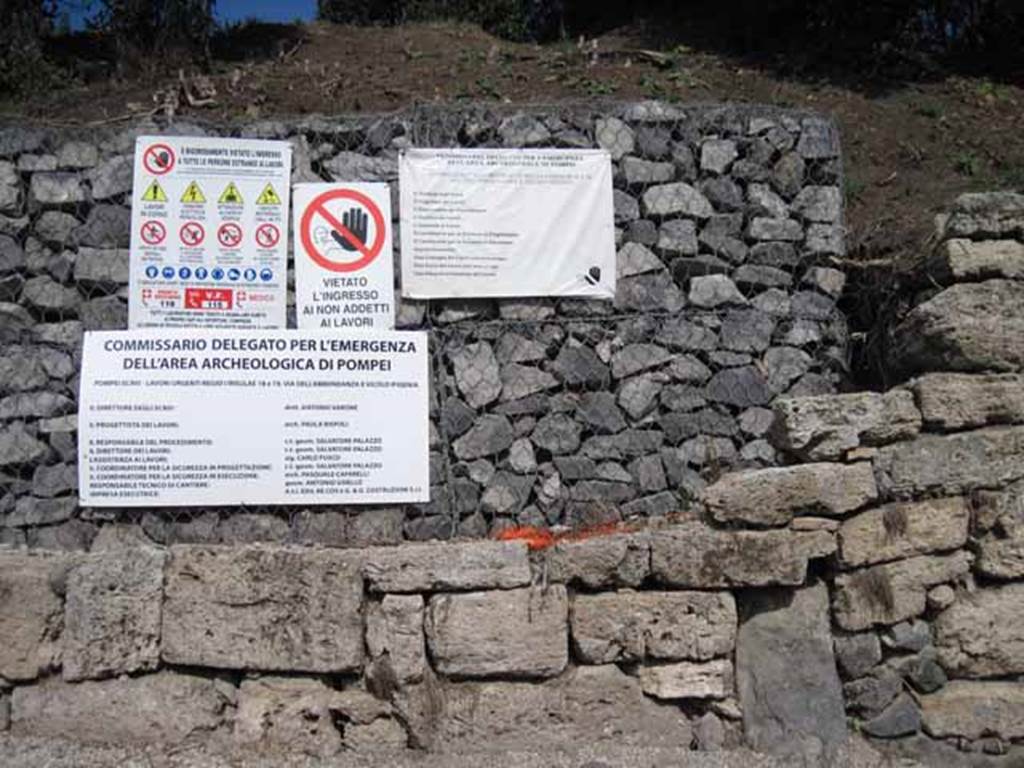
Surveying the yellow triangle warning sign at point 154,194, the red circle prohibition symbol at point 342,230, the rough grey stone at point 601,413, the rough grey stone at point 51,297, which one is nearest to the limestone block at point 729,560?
the rough grey stone at point 601,413

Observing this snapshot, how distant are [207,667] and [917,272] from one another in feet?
12.5

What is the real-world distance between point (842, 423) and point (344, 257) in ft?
9.23

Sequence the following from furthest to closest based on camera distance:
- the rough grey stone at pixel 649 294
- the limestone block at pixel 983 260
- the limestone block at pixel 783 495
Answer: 1. the rough grey stone at pixel 649 294
2. the limestone block at pixel 983 260
3. the limestone block at pixel 783 495

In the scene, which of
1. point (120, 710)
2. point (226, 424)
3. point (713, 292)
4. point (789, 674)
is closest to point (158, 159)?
point (226, 424)

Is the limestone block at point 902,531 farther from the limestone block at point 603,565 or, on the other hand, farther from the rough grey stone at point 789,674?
the limestone block at point 603,565

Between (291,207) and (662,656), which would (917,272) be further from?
(291,207)

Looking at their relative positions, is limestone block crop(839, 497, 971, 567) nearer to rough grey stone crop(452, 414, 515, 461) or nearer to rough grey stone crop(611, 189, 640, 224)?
rough grey stone crop(452, 414, 515, 461)

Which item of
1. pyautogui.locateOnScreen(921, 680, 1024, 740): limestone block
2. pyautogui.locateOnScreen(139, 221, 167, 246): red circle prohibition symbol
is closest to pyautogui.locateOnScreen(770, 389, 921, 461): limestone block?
pyautogui.locateOnScreen(921, 680, 1024, 740): limestone block

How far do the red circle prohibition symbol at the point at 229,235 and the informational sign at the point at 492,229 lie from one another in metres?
0.90

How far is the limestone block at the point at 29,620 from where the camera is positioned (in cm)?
352

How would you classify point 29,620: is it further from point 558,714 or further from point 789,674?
point 789,674

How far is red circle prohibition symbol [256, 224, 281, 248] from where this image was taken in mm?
5016

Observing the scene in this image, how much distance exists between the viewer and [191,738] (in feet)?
11.4

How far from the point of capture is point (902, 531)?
11.9ft
